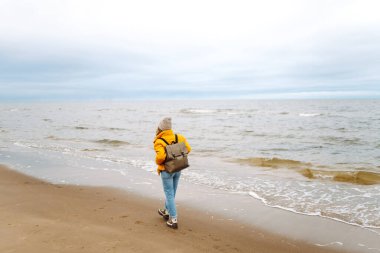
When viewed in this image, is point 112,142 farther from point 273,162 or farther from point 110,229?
point 110,229

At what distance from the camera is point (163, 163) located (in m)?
5.76

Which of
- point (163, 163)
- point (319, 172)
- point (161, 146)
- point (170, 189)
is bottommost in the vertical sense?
point (319, 172)

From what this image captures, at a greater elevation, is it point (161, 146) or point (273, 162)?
point (161, 146)

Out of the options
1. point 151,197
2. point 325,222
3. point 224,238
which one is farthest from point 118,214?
point 325,222

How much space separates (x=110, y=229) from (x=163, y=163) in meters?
1.46

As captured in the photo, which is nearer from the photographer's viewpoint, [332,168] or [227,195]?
[227,195]

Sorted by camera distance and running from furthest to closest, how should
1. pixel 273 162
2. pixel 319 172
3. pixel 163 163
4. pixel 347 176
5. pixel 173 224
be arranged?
pixel 273 162, pixel 319 172, pixel 347 176, pixel 173 224, pixel 163 163

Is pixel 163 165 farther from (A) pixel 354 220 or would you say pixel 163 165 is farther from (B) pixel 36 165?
(B) pixel 36 165

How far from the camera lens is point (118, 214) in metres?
6.73

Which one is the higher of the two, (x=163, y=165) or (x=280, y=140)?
(x=163, y=165)

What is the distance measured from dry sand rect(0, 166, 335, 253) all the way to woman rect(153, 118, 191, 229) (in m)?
0.22

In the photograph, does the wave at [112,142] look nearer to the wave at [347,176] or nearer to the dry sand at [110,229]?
the wave at [347,176]

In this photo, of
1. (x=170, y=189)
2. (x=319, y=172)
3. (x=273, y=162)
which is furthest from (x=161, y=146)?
(x=273, y=162)

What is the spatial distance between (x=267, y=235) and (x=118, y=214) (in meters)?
3.02
